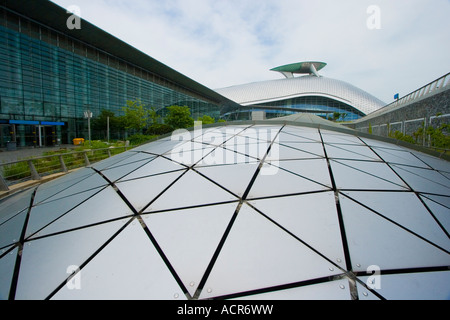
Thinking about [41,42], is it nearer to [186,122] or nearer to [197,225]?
[186,122]

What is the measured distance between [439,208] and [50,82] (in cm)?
3782

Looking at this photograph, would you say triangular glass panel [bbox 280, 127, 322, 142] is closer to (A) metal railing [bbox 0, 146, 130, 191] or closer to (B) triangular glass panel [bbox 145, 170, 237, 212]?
(B) triangular glass panel [bbox 145, 170, 237, 212]

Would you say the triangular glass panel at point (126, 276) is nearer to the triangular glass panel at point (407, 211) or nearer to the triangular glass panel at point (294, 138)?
the triangular glass panel at point (407, 211)

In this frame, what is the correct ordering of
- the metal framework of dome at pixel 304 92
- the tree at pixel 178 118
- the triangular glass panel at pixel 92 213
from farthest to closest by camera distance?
the metal framework of dome at pixel 304 92, the tree at pixel 178 118, the triangular glass panel at pixel 92 213

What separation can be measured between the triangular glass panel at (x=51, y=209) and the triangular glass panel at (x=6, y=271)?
0.46m

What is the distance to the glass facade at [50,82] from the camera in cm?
2317

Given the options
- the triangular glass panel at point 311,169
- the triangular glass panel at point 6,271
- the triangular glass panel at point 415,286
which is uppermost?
the triangular glass panel at point 311,169

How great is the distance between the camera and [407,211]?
3256 mm

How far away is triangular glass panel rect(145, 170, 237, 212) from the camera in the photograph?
3.39 meters

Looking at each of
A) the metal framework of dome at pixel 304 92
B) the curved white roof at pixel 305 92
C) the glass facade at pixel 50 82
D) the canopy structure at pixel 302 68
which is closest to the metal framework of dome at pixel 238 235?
the glass facade at pixel 50 82

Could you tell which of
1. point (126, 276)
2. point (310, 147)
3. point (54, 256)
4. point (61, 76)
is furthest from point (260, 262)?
point (61, 76)

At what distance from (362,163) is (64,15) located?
3284 cm
